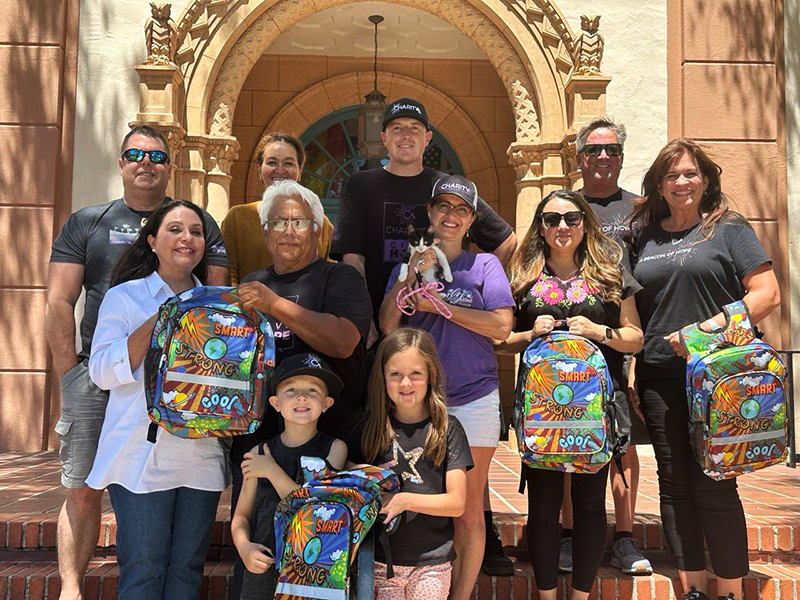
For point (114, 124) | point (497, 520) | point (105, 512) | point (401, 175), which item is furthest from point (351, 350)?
point (114, 124)

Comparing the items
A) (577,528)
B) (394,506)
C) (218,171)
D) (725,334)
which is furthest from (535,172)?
(394,506)

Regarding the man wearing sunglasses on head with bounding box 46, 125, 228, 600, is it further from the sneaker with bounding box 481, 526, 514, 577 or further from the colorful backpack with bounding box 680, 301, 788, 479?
the colorful backpack with bounding box 680, 301, 788, 479

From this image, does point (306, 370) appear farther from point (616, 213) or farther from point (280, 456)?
point (616, 213)

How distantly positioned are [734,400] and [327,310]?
1.69m

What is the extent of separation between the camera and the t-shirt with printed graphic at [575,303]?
129 inches

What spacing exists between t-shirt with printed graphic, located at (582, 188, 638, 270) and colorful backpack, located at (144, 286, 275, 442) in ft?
6.24

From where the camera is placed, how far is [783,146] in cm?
663

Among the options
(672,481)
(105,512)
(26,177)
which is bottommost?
(105,512)

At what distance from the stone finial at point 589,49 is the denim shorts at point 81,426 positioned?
16.8 ft

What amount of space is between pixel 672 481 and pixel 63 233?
288 centimetres

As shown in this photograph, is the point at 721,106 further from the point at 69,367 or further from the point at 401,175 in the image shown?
the point at 69,367

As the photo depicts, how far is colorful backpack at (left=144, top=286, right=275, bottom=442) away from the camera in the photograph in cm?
268

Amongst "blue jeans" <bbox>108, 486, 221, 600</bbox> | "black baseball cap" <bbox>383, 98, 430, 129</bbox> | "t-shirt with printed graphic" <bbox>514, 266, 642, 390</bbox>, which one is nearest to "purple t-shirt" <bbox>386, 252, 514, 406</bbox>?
"t-shirt with printed graphic" <bbox>514, 266, 642, 390</bbox>

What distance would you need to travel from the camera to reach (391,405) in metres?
2.98
